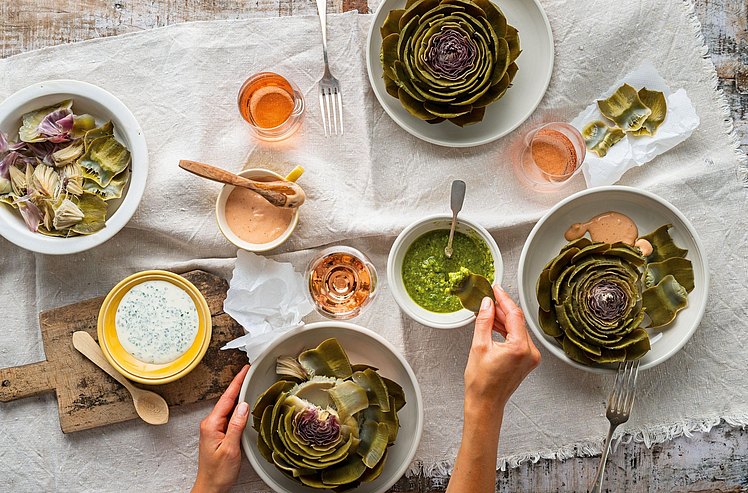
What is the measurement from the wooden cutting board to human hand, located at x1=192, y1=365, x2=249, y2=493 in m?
0.10

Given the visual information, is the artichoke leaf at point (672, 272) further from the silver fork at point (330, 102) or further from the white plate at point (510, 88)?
the silver fork at point (330, 102)

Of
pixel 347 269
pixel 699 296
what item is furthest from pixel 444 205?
pixel 699 296

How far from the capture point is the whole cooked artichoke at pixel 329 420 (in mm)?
1686

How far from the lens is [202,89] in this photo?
6.43 feet

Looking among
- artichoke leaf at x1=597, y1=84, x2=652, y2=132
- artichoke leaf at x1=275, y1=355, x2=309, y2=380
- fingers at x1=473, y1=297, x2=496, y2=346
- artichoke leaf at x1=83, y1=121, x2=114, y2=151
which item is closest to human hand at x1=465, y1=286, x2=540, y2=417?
fingers at x1=473, y1=297, x2=496, y2=346

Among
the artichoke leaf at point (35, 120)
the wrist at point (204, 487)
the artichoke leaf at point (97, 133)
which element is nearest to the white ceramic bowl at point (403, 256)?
the wrist at point (204, 487)

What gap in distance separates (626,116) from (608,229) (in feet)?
1.01

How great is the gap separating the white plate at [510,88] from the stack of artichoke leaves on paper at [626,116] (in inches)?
7.2

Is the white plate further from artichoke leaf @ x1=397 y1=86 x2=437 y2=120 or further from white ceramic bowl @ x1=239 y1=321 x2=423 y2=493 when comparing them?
white ceramic bowl @ x1=239 y1=321 x2=423 y2=493

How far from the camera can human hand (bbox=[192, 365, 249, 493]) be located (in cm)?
178

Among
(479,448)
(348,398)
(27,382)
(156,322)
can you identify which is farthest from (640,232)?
(27,382)

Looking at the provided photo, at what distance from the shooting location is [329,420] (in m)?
1.69

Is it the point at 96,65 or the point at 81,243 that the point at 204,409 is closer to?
the point at 81,243

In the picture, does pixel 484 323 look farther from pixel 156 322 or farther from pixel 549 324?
pixel 156 322
